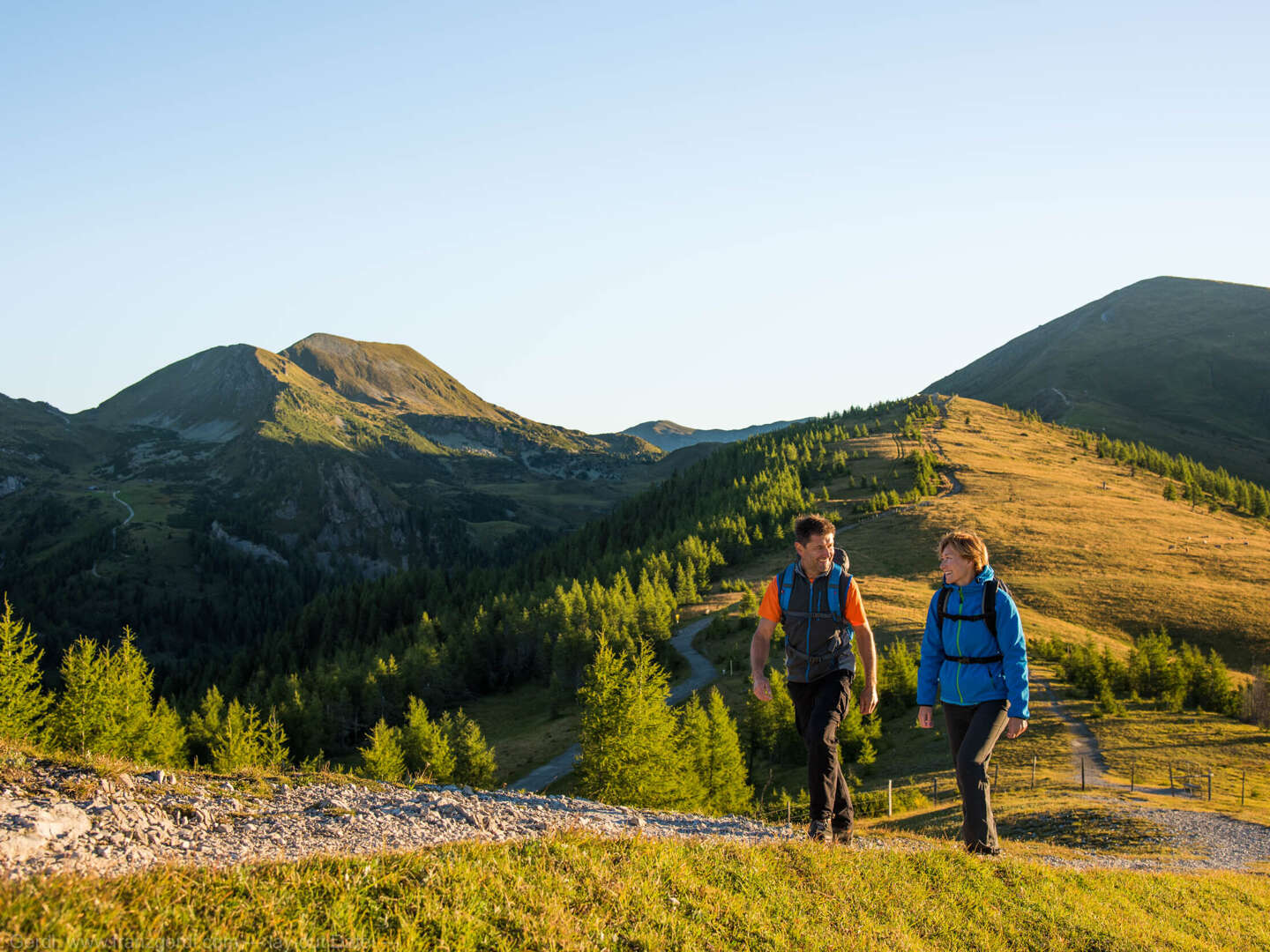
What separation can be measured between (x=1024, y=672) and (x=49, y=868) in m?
11.4

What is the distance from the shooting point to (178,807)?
1034cm

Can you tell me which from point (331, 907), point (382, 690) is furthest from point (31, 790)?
point (382, 690)

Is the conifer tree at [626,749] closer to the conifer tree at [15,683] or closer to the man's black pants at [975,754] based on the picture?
the man's black pants at [975,754]

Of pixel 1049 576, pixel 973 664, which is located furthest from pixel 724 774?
pixel 1049 576

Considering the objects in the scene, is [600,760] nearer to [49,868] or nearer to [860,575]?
[49,868]

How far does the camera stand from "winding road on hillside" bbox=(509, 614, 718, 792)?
183ft

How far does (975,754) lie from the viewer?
9.88 meters

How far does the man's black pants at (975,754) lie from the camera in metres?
9.91

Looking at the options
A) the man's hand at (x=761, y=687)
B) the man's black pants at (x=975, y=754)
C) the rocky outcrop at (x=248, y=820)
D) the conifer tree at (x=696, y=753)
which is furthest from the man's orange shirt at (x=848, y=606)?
the conifer tree at (x=696, y=753)

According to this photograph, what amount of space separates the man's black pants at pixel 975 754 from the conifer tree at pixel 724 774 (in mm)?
25729

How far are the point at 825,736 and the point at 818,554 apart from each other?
92.6 inches

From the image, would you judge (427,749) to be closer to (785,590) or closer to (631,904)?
(785,590)

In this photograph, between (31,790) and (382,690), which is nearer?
(31,790)

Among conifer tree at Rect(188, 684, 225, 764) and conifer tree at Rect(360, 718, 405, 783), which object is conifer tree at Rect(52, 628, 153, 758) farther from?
conifer tree at Rect(188, 684, 225, 764)
